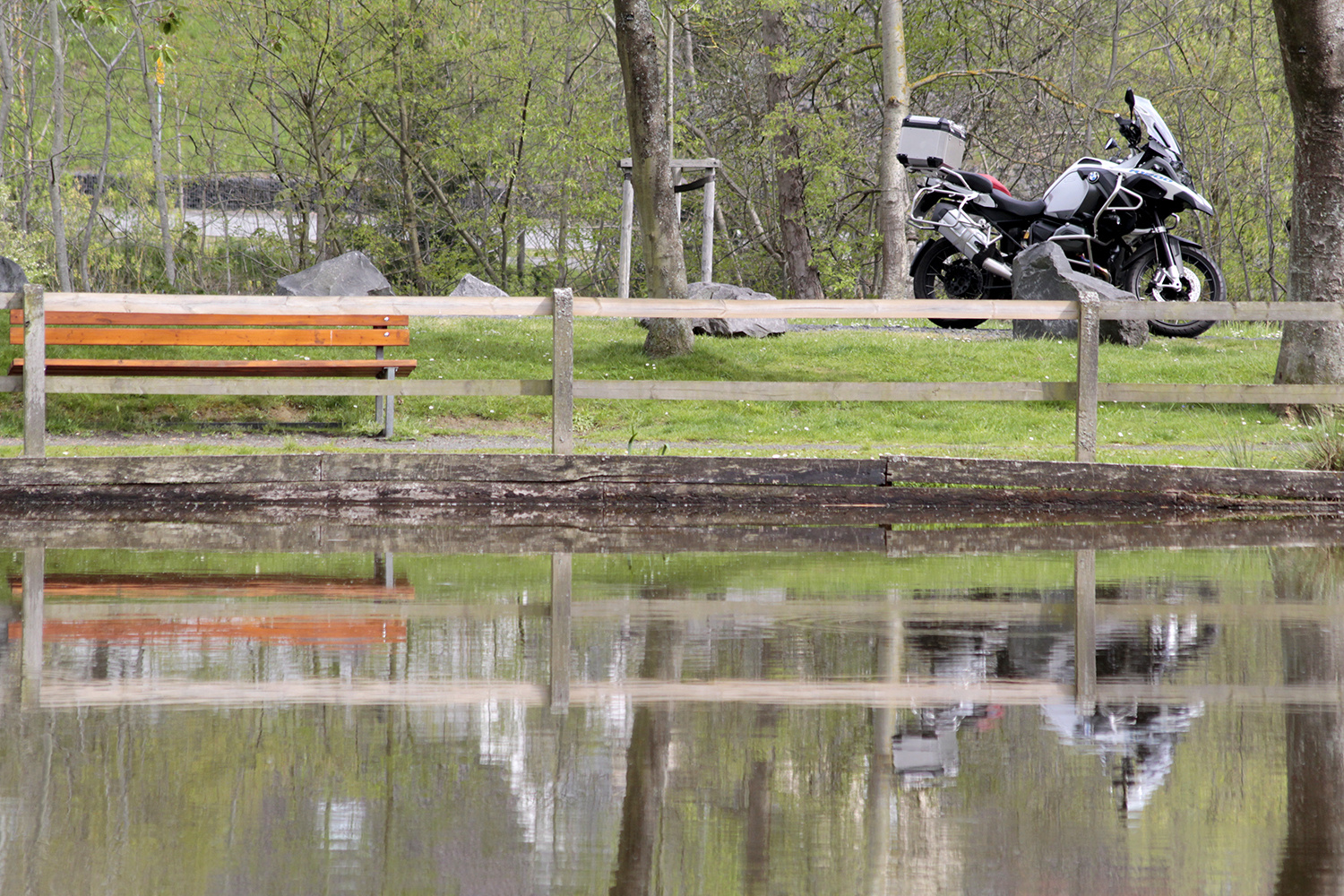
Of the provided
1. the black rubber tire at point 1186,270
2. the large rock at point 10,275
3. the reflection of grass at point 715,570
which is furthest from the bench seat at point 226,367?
the large rock at point 10,275

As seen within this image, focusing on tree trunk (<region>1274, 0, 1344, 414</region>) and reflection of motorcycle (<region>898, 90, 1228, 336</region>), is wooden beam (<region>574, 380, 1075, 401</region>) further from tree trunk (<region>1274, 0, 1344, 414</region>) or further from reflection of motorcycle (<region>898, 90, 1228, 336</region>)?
reflection of motorcycle (<region>898, 90, 1228, 336</region>)

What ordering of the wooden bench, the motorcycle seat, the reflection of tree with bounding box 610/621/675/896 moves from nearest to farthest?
the reflection of tree with bounding box 610/621/675/896 → the wooden bench → the motorcycle seat

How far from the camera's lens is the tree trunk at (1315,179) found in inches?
494

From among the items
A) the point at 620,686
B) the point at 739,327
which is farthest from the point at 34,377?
the point at 739,327

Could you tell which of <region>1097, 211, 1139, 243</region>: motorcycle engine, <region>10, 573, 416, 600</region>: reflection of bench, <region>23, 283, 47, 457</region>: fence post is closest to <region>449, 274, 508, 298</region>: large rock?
<region>1097, 211, 1139, 243</region>: motorcycle engine

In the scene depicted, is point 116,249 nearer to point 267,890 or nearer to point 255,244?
point 255,244

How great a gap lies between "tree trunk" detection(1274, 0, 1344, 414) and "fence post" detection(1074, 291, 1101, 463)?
4.65m

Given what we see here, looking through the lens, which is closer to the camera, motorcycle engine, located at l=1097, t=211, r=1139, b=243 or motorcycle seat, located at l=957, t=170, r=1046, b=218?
motorcycle engine, located at l=1097, t=211, r=1139, b=243

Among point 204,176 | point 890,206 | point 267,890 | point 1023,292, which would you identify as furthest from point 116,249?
point 267,890

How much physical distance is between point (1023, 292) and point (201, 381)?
32.6 feet

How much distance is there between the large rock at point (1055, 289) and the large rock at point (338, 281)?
331 inches

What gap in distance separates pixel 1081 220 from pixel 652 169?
5.38m

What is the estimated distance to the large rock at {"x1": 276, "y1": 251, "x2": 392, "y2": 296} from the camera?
1908cm

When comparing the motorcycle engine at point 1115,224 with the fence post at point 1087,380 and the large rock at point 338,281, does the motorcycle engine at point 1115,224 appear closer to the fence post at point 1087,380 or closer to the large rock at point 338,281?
the fence post at point 1087,380
